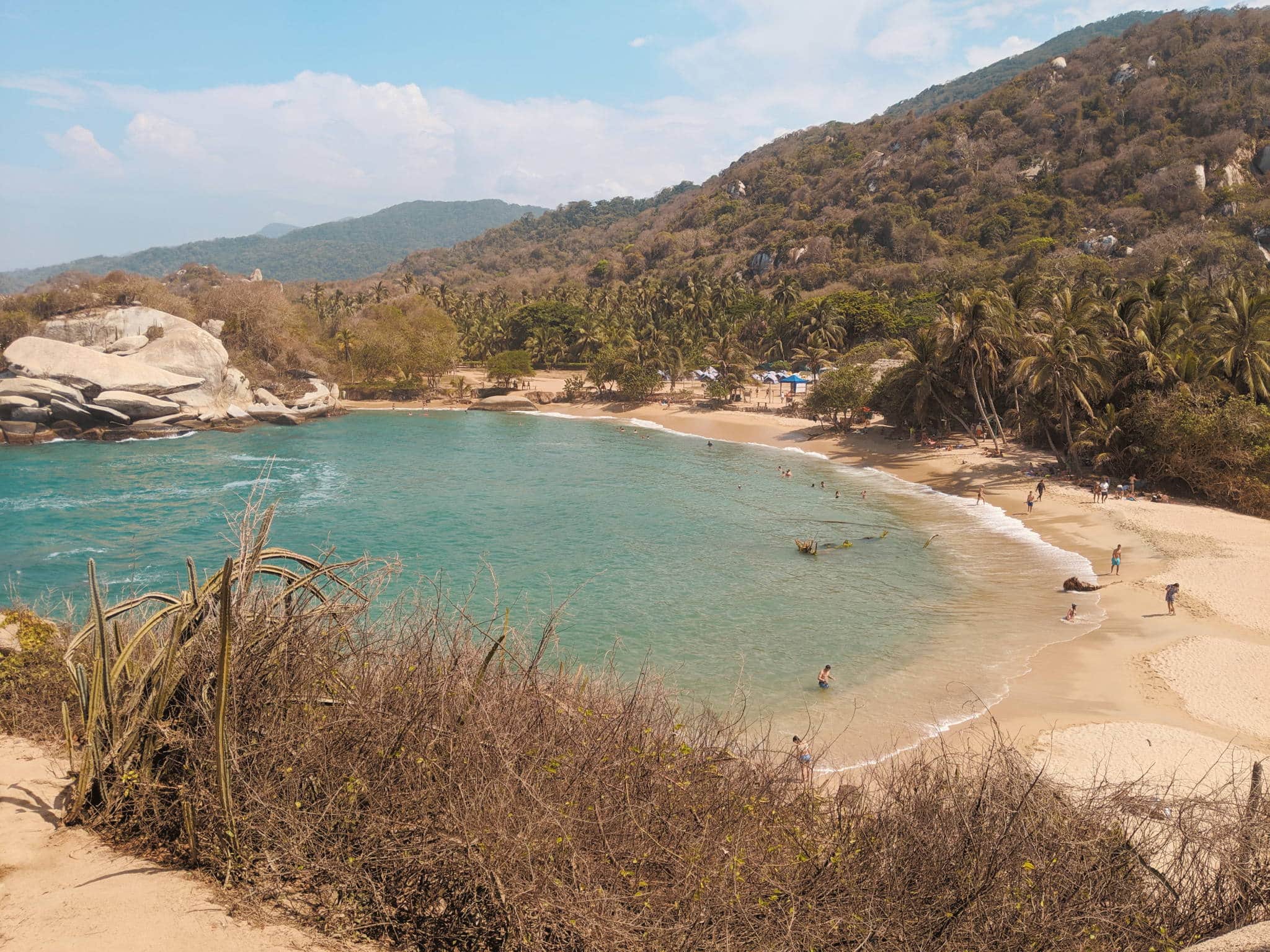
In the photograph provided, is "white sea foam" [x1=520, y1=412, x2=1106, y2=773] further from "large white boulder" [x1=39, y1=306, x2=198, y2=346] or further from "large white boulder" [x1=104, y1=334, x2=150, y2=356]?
"large white boulder" [x1=39, y1=306, x2=198, y2=346]

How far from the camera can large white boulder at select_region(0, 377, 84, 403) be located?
4866cm

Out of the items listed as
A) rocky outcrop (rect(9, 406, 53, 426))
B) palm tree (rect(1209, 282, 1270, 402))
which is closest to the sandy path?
palm tree (rect(1209, 282, 1270, 402))

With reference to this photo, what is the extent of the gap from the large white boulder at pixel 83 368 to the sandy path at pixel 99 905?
182 feet

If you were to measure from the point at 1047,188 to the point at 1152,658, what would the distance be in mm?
106675

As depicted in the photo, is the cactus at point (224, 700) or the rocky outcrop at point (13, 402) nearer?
the cactus at point (224, 700)

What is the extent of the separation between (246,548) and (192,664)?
1095 millimetres

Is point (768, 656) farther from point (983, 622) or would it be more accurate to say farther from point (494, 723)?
point (494, 723)

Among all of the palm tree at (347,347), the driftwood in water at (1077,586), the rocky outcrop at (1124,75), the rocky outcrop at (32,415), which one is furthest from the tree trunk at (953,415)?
the rocky outcrop at (1124,75)

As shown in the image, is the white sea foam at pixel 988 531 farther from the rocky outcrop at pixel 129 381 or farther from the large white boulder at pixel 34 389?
the large white boulder at pixel 34 389

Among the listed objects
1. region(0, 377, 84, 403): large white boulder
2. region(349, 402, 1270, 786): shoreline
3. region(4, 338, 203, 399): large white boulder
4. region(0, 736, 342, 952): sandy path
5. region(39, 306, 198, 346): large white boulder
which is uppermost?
region(39, 306, 198, 346): large white boulder

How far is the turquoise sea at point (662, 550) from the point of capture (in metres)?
17.6

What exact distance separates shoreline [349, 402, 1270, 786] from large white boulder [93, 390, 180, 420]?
2158 inches

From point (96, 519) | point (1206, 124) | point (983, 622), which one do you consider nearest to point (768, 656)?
point (983, 622)

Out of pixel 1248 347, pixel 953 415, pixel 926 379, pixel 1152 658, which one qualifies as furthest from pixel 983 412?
pixel 1152 658
